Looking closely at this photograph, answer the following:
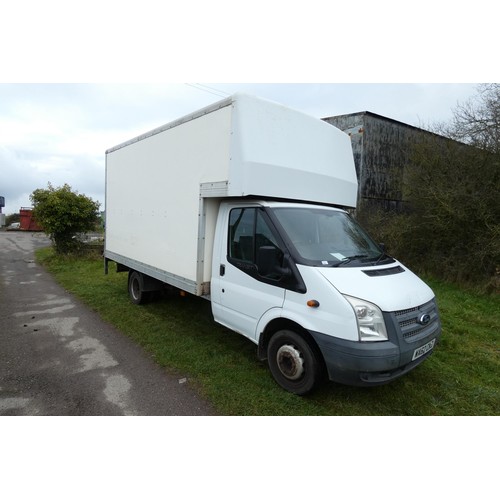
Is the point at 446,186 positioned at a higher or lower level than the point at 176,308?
higher

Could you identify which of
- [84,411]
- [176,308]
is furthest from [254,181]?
[176,308]

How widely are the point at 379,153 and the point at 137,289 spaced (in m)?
9.34

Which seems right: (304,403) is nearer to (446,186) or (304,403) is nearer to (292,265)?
(292,265)

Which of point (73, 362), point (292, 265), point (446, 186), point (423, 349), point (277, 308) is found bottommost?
point (73, 362)

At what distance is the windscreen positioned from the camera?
3.47m

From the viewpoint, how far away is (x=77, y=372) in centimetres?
406

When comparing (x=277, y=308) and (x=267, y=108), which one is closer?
(x=277, y=308)

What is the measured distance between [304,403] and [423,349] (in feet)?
4.32

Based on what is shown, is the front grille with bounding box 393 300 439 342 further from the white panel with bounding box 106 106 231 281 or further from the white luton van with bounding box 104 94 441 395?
the white panel with bounding box 106 106 231 281

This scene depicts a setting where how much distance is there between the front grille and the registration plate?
0.11 m

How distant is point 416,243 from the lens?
9367mm

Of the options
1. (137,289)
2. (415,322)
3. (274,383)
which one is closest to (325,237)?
(415,322)

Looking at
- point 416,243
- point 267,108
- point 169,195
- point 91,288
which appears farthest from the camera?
point 416,243

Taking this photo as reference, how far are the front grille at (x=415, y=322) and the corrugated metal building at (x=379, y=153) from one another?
27.1 ft
